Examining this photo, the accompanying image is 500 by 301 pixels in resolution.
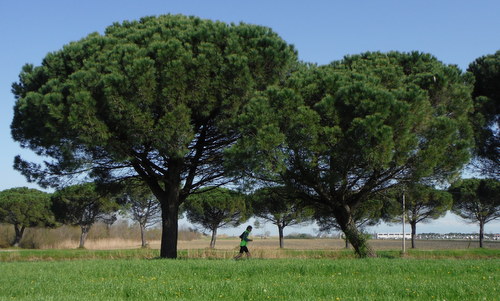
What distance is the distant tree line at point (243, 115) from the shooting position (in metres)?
16.1

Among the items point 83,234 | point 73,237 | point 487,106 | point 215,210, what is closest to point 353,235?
point 487,106

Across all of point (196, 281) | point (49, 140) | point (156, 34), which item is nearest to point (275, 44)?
point (156, 34)

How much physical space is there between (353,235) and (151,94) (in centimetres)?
911

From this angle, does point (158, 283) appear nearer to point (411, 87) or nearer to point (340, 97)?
point (340, 97)

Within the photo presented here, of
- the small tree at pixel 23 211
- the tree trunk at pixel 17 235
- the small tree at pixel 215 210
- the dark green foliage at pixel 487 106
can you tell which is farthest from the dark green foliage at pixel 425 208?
the tree trunk at pixel 17 235

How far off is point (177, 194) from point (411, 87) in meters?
9.83

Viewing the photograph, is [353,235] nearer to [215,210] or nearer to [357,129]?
[357,129]

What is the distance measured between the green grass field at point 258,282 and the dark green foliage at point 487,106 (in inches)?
403

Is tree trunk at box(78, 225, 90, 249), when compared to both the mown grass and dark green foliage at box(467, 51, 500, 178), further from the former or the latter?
dark green foliage at box(467, 51, 500, 178)

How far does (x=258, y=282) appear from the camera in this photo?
9.13 meters

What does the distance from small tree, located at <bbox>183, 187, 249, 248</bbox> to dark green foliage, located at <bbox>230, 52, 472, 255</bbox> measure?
2579 centimetres

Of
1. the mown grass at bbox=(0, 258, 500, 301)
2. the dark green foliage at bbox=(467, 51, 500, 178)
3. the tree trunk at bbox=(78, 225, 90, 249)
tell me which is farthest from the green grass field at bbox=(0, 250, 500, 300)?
the tree trunk at bbox=(78, 225, 90, 249)

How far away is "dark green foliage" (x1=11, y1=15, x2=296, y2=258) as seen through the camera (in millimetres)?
16375

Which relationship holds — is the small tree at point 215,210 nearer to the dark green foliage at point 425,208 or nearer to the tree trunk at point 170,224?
the dark green foliage at point 425,208
